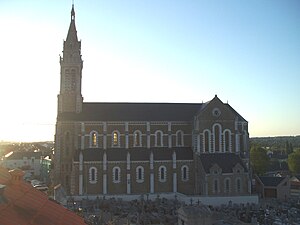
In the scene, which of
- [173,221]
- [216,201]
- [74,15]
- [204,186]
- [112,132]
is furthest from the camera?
[74,15]

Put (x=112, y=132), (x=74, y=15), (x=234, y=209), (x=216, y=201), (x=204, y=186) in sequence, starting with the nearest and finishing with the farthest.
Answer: (x=234, y=209), (x=216, y=201), (x=204, y=186), (x=112, y=132), (x=74, y=15)

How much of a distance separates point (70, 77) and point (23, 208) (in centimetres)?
4192

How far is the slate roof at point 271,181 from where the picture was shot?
51.4 m

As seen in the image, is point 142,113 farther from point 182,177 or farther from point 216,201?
point 216,201

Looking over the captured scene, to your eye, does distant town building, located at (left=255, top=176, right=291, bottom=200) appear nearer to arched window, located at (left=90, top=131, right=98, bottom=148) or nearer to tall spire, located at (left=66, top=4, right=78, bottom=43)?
arched window, located at (left=90, top=131, right=98, bottom=148)

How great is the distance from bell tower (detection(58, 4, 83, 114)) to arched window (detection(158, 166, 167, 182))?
1319 cm

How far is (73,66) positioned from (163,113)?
13.8 meters

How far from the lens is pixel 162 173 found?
1893 inches

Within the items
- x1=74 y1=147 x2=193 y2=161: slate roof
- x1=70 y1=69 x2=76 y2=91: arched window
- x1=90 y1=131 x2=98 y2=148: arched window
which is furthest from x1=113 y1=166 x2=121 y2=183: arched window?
x1=70 y1=69 x2=76 y2=91: arched window

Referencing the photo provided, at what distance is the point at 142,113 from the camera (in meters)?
51.7

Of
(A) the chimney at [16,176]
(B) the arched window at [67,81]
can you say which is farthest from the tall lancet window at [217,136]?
(A) the chimney at [16,176]

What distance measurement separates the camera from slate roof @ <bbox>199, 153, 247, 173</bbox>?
46594mm

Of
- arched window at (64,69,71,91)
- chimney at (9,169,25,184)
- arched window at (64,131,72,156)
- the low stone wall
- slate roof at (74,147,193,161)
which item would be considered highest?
arched window at (64,69,71,91)

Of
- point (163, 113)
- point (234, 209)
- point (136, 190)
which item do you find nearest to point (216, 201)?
point (234, 209)
